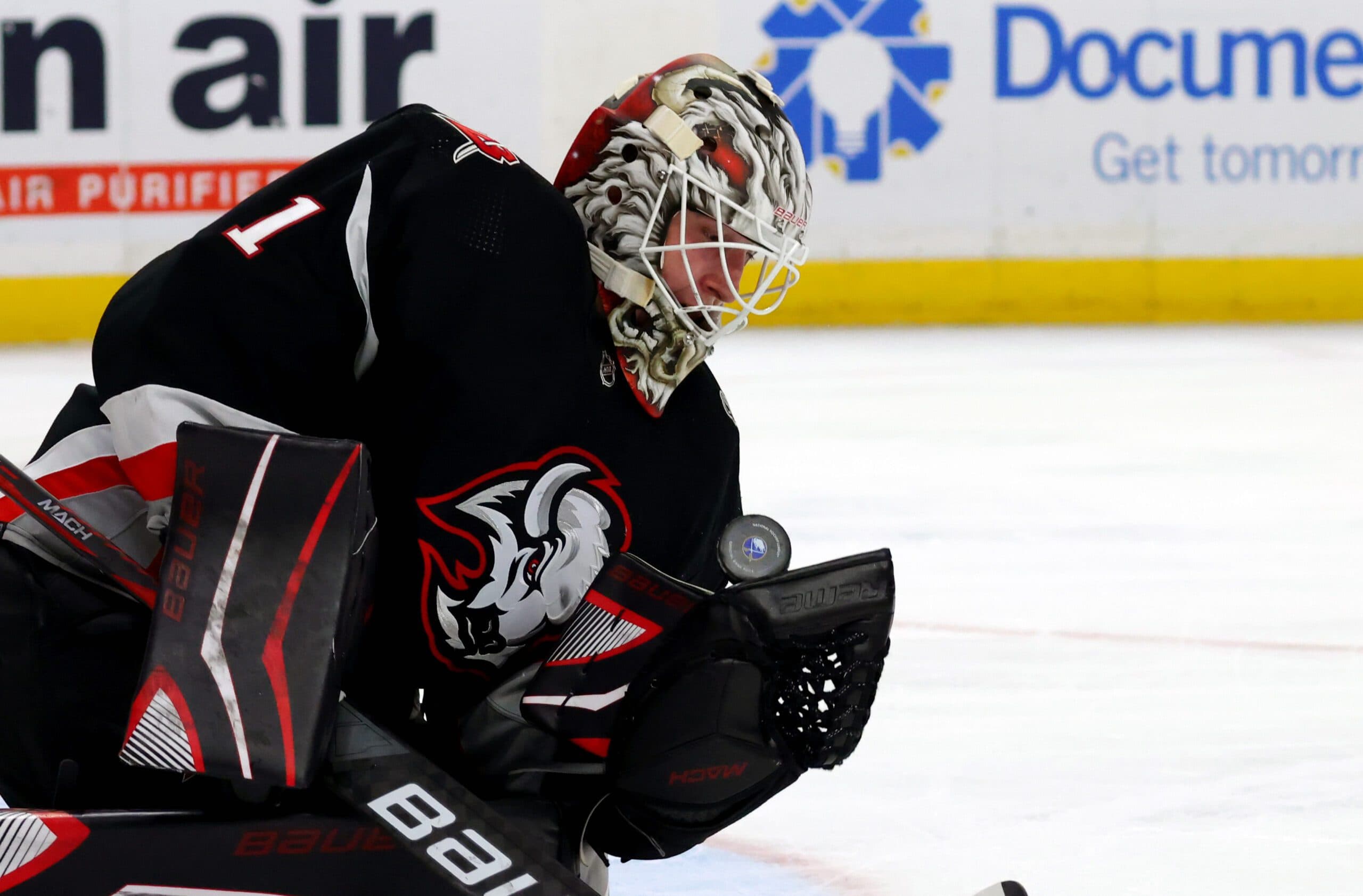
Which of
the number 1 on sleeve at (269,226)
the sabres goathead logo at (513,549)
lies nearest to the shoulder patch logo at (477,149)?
the number 1 on sleeve at (269,226)

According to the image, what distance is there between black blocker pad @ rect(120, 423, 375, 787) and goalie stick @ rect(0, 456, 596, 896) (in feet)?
0.28

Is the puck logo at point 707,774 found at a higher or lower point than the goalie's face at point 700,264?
lower

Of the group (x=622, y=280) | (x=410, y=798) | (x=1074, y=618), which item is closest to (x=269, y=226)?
(x=622, y=280)

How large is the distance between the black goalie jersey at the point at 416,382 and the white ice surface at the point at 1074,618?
0.41 metres

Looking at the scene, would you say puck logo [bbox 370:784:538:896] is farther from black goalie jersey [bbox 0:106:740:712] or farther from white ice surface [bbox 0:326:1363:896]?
white ice surface [bbox 0:326:1363:896]

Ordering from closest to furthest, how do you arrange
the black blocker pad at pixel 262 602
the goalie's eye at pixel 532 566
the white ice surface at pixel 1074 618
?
the black blocker pad at pixel 262 602 → the goalie's eye at pixel 532 566 → the white ice surface at pixel 1074 618

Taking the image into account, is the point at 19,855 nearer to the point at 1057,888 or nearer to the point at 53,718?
the point at 53,718

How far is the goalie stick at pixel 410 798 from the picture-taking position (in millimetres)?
1262

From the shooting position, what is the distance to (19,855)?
4.07ft

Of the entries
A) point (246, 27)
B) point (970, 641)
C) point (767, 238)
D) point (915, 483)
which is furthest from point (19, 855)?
point (246, 27)

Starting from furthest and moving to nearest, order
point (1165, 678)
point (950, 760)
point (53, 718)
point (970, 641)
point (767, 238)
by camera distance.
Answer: point (970, 641)
point (1165, 678)
point (950, 760)
point (767, 238)
point (53, 718)

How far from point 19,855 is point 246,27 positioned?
575cm

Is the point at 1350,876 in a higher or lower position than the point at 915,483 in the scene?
higher

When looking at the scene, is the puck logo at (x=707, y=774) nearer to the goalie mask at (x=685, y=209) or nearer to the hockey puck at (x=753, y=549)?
the hockey puck at (x=753, y=549)
